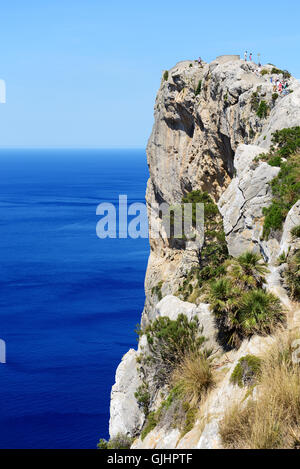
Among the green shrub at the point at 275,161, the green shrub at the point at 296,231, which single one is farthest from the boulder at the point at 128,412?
the green shrub at the point at 275,161

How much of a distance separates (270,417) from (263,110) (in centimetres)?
2626

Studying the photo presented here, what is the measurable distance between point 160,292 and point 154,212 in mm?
11618

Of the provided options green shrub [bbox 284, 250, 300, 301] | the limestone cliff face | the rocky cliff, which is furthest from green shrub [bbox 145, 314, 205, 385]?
the limestone cliff face

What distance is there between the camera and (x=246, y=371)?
12938 millimetres

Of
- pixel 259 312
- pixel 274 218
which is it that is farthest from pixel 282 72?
pixel 259 312

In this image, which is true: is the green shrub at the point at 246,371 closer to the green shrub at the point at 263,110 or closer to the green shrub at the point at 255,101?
the green shrub at the point at 263,110

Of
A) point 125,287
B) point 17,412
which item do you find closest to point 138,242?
point 125,287

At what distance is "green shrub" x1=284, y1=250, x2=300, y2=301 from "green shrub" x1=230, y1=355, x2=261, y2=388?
282cm

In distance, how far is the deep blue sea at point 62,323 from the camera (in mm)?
59156

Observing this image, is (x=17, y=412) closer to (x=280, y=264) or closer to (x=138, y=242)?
(x=280, y=264)

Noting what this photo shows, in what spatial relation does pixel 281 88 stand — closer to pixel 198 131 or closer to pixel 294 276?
pixel 198 131

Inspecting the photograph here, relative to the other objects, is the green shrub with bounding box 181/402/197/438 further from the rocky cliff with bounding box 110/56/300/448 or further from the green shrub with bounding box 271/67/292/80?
the green shrub with bounding box 271/67/292/80

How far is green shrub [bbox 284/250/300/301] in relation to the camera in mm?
14969

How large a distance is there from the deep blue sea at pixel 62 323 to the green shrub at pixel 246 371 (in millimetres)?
46162
